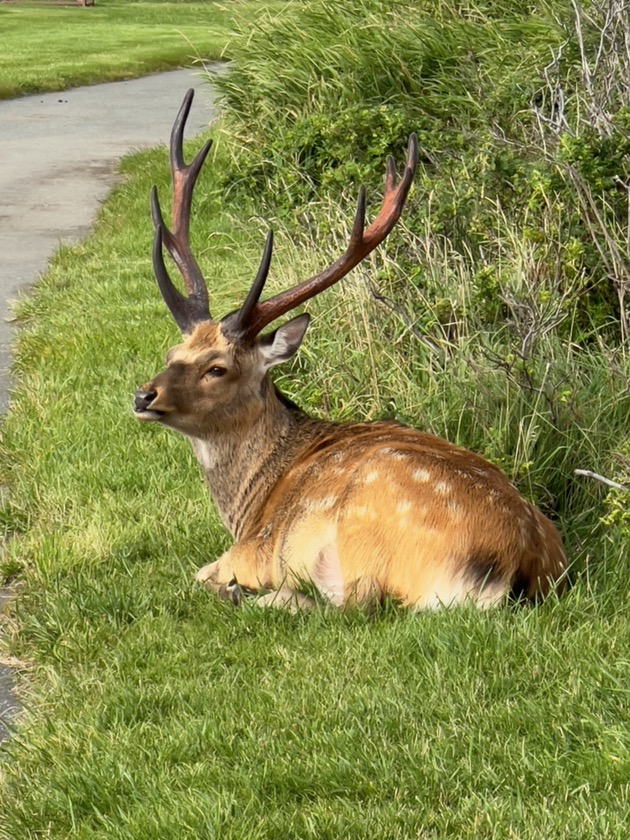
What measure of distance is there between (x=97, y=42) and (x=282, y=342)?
30.4m

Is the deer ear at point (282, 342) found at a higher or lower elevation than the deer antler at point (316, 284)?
lower

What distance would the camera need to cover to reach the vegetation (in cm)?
383

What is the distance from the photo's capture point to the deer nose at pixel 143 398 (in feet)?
16.8

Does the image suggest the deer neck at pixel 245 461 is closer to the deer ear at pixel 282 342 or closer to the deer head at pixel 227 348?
the deer head at pixel 227 348

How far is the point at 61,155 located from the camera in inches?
669

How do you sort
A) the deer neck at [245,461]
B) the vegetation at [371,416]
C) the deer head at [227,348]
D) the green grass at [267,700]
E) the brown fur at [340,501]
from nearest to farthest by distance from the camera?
the green grass at [267,700] < the vegetation at [371,416] < the brown fur at [340,501] < the deer head at [227,348] < the deer neck at [245,461]

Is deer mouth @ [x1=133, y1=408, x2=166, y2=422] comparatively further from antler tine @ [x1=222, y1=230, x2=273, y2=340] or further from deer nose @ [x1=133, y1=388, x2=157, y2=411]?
antler tine @ [x1=222, y1=230, x2=273, y2=340]

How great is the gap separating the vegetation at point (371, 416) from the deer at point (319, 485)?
13cm

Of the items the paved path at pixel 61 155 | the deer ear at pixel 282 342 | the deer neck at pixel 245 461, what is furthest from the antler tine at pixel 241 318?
the paved path at pixel 61 155

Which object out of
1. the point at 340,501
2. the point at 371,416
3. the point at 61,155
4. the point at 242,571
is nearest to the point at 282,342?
the point at 340,501

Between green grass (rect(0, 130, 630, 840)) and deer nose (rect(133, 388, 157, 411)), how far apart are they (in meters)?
0.65

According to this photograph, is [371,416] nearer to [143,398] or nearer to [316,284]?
[316,284]

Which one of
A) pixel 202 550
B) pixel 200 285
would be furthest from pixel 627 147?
pixel 202 550

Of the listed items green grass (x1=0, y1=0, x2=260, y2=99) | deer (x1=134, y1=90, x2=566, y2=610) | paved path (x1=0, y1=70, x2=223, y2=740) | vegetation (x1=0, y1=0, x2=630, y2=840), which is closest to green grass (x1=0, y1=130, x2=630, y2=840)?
vegetation (x1=0, y1=0, x2=630, y2=840)
